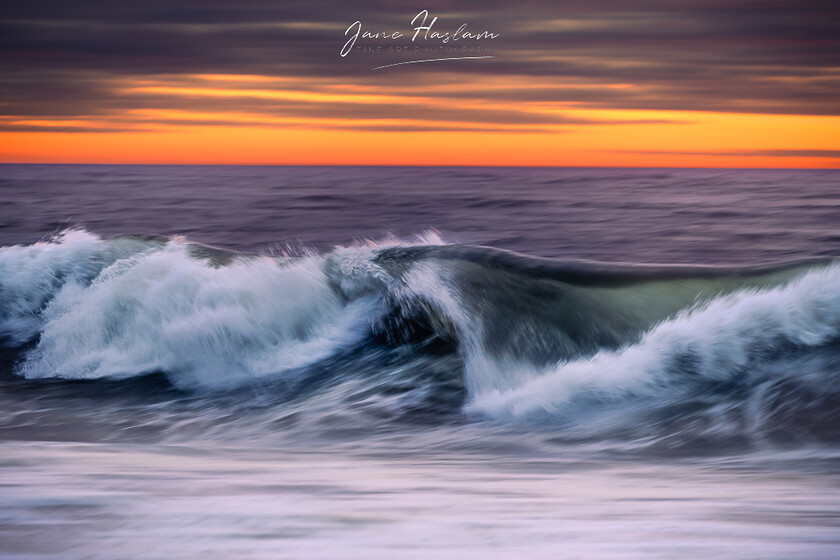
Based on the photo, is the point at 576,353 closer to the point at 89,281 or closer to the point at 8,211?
the point at 89,281

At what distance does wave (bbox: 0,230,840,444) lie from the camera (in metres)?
3.54

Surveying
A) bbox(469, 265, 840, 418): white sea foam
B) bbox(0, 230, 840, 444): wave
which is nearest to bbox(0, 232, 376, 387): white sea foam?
bbox(0, 230, 840, 444): wave

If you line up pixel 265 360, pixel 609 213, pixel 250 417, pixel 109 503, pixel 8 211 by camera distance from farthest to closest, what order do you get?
pixel 8 211, pixel 609 213, pixel 265 360, pixel 250 417, pixel 109 503

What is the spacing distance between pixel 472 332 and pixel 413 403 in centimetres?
67

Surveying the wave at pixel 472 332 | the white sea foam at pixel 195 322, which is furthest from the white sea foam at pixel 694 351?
the white sea foam at pixel 195 322

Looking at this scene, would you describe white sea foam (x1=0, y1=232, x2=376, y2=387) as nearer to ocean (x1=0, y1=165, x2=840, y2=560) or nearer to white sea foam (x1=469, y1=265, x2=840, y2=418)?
ocean (x1=0, y1=165, x2=840, y2=560)

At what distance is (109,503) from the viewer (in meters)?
2.10

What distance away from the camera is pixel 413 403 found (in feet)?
12.2

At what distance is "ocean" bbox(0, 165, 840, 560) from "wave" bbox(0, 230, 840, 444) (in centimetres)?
2

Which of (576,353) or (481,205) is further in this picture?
(481,205)

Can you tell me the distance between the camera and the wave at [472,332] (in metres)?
3.54

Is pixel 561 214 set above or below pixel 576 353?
above

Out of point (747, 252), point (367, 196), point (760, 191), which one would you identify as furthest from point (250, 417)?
point (760, 191)

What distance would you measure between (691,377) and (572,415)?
2.19ft
